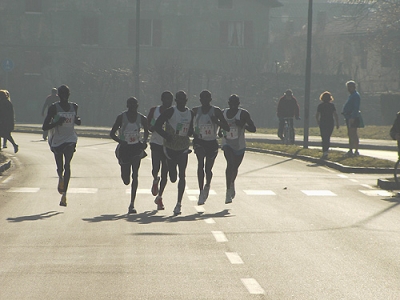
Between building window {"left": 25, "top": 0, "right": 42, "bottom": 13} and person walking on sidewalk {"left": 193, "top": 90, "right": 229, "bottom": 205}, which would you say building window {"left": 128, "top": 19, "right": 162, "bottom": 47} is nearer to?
building window {"left": 25, "top": 0, "right": 42, "bottom": 13}

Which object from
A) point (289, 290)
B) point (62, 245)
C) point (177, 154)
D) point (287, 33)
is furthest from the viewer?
point (287, 33)

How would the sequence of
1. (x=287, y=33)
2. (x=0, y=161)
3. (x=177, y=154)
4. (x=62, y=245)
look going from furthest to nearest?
1. (x=287, y=33)
2. (x=0, y=161)
3. (x=177, y=154)
4. (x=62, y=245)

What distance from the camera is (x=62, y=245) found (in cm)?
1024

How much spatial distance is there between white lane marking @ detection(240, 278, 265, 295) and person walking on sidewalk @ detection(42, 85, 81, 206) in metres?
6.36

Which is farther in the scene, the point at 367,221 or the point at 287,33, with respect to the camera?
the point at 287,33

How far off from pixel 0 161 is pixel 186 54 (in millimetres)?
42261

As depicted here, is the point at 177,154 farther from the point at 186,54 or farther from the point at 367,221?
the point at 186,54

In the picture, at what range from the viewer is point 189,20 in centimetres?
6378

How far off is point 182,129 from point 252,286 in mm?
5785

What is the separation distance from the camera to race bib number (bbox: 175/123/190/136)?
13445 mm

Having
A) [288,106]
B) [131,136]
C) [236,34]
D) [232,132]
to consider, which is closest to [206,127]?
[232,132]

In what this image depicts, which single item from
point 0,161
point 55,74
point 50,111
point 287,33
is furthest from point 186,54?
point 50,111

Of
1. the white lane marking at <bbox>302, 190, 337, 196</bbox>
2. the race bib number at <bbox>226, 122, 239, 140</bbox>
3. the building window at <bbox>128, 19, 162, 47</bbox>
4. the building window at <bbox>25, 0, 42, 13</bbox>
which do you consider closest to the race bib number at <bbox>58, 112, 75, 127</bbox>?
the race bib number at <bbox>226, 122, 239, 140</bbox>

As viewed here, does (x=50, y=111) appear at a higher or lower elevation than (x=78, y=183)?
higher
